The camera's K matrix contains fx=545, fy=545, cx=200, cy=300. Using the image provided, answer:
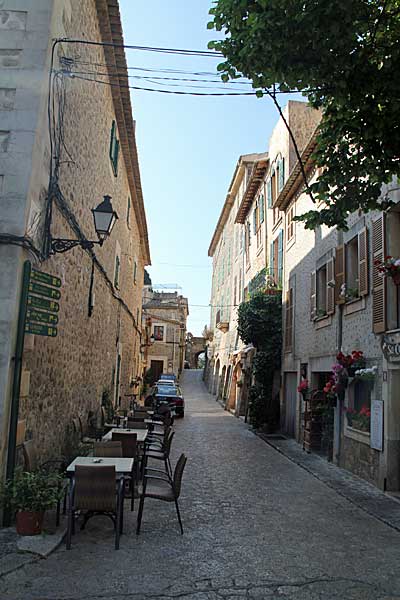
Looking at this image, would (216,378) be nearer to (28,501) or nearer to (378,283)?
(378,283)

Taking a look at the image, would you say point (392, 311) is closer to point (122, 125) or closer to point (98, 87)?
point (98, 87)

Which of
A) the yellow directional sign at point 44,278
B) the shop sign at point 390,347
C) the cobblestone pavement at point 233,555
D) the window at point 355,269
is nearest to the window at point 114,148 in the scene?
the window at point 355,269

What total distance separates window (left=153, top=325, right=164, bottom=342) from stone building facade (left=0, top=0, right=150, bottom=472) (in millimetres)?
31764

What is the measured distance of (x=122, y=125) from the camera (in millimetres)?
13914

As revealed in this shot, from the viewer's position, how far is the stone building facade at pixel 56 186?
5910mm

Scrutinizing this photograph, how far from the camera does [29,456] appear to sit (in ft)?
20.9

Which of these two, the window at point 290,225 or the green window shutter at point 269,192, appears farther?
the green window shutter at point 269,192

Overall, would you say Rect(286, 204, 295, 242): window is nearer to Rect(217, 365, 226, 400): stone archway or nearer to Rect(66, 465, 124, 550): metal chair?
Rect(66, 465, 124, 550): metal chair

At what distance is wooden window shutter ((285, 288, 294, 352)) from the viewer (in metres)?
16.0

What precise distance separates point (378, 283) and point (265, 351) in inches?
354

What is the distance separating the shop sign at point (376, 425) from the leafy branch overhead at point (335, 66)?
3529mm

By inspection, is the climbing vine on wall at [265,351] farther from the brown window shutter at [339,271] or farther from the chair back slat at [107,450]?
the chair back slat at [107,450]

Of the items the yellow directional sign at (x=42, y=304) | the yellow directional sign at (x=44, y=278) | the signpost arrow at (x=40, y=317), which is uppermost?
the yellow directional sign at (x=44, y=278)

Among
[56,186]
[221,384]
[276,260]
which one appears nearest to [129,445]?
[56,186]
